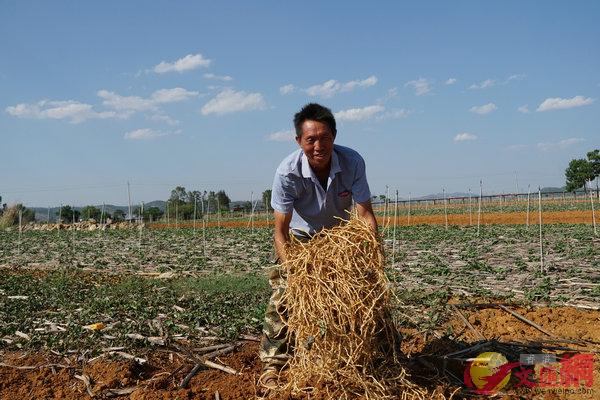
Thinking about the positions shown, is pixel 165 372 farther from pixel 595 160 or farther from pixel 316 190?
pixel 595 160

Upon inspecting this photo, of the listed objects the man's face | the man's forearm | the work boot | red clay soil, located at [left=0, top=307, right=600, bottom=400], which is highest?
the man's face

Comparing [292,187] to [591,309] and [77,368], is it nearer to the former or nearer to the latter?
[77,368]

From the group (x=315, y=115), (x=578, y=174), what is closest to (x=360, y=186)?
(x=315, y=115)

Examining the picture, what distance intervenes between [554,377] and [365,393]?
5.98 feet

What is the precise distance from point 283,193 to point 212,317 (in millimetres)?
2900

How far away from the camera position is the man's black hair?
3.30 meters

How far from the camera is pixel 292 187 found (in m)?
3.55

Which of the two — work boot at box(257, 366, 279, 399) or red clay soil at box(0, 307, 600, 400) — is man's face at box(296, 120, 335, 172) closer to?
work boot at box(257, 366, 279, 399)

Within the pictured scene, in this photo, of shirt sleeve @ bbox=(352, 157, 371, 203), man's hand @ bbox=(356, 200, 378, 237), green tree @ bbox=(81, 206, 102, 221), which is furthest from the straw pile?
green tree @ bbox=(81, 206, 102, 221)

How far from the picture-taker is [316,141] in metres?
3.31

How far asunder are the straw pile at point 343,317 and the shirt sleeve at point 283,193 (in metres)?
0.35

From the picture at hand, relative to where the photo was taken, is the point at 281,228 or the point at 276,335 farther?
the point at 276,335

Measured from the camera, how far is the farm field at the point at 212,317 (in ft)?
13.5

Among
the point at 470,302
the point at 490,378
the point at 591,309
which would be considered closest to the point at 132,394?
the point at 490,378
